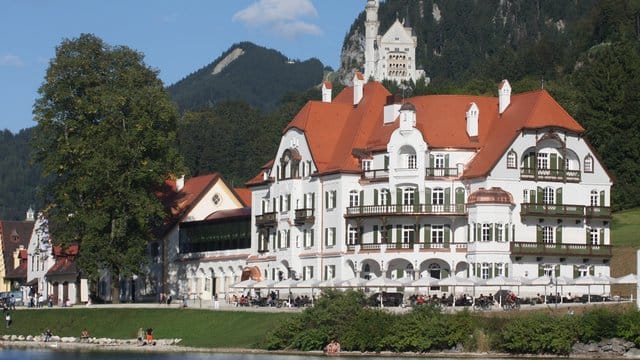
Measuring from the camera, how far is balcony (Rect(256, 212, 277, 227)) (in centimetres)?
11688

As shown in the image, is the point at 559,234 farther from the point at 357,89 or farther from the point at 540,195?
the point at 357,89

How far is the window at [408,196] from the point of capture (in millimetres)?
107062

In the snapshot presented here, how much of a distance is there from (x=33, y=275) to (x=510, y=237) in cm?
6091

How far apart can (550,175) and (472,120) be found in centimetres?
667

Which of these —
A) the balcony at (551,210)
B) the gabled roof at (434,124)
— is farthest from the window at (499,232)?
the gabled roof at (434,124)

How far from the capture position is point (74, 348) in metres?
96.5

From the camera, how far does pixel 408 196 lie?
107m

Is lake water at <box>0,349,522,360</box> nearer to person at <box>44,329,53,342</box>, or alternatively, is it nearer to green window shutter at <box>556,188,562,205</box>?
person at <box>44,329,53,342</box>

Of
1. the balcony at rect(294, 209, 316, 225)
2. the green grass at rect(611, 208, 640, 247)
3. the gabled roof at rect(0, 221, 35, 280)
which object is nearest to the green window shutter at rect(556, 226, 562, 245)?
the green grass at rect(611, 208, 640, 247)

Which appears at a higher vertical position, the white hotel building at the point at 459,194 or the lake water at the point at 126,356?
the white hotel building at the point at 459,194

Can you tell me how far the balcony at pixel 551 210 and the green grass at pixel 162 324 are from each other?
70.7ft

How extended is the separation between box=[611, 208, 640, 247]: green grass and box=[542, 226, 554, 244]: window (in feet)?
39.1

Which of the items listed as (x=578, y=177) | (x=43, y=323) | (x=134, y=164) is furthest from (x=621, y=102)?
(x=43, y=323)

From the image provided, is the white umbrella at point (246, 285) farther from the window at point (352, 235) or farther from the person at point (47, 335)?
the person at point (47, 335)
